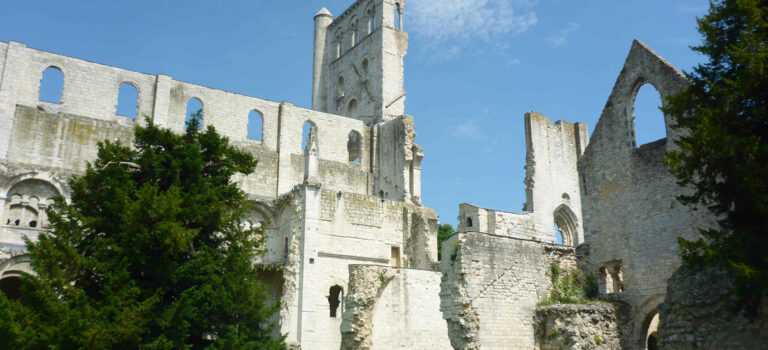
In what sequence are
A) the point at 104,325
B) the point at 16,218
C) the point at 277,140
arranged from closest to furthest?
the point at 104,325, the point at 16,218, the point at 277,140

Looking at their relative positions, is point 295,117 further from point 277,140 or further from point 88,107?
point 88,107

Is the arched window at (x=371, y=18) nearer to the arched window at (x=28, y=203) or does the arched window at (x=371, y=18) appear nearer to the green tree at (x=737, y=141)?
the arched window at (x=28, y=203)

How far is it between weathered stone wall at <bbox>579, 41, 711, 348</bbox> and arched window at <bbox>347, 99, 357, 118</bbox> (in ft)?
63.8

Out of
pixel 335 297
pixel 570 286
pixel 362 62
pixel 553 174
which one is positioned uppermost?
pixel 362 62

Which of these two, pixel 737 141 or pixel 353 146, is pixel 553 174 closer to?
pixel 353 146

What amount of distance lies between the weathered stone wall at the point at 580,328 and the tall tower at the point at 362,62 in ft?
60.7

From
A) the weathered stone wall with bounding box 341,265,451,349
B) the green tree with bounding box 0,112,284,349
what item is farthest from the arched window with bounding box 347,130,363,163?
the green tree with bounding box 0,112,284,349

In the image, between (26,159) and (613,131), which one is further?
(26,159)

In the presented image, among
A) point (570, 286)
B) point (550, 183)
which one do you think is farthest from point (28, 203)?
point (550, 183)

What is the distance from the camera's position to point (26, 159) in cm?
2456

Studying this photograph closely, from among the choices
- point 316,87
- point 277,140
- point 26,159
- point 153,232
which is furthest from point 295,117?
point 153,232

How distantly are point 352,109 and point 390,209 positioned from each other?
11.2 metres

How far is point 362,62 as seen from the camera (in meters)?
34.9

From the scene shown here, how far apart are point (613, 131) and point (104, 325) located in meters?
11.9
